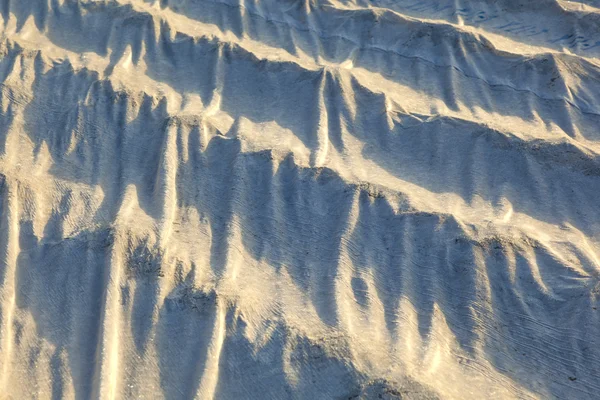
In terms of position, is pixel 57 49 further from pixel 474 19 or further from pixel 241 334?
pixel 474 19

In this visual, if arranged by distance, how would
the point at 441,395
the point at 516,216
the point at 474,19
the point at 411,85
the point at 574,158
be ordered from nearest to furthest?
1. the point at 441,395
2. the point at 516,216
3. the point at 574,158
4. the point at 411,85
5. the point at 474,19

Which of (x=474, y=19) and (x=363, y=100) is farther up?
(x=474, y=19)

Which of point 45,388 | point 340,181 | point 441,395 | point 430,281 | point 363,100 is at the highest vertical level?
point 363,100

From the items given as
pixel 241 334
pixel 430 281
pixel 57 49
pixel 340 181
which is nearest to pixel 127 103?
pixel 57 49

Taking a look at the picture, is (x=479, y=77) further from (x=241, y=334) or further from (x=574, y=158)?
(x=241, y=334)

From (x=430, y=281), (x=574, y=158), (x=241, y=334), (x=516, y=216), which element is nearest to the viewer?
(x=241, y=334)

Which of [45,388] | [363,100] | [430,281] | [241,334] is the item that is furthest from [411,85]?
[45,388]

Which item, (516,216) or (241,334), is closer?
(241,334)
